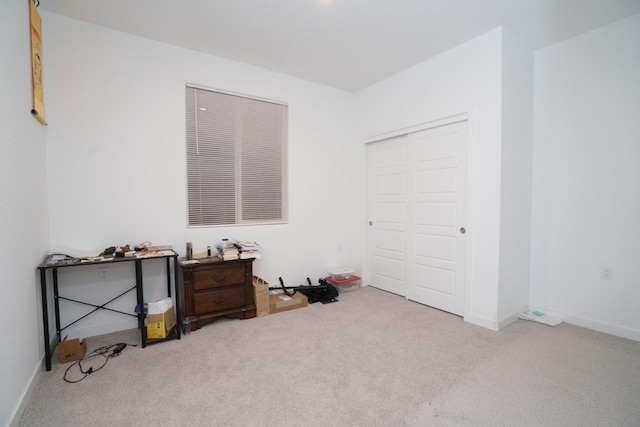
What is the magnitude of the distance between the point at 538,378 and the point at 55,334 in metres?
3.93

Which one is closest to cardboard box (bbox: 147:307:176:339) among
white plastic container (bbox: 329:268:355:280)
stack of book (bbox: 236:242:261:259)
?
stack of book (bbox: 236:242:261:259)

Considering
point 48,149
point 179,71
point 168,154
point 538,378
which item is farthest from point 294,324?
point 179,71

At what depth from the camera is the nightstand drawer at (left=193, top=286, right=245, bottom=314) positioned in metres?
2.75

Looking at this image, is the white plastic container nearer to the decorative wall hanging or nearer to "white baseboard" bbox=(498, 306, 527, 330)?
"white baseboard" bbox=(498, 306, 527, 330)

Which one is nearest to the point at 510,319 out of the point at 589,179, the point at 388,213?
the point at 589,179

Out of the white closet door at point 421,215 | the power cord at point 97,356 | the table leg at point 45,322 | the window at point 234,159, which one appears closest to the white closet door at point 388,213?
the white closet door at point 421,215

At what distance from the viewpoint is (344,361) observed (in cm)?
218

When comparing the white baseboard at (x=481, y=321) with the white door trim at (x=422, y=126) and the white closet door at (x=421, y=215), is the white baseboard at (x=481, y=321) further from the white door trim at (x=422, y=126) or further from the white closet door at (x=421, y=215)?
the white door trim at (x=422, y=126)

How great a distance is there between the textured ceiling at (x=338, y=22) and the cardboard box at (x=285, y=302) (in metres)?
2.86

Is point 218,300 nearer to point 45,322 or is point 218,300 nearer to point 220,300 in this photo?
point 220,300

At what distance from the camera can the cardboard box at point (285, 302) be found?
3.18m

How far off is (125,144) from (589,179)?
4669mm

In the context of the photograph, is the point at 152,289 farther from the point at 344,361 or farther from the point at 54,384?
the point at 344,361

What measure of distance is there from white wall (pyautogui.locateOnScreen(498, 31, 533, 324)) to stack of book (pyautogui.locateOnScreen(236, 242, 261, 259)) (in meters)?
2.51
